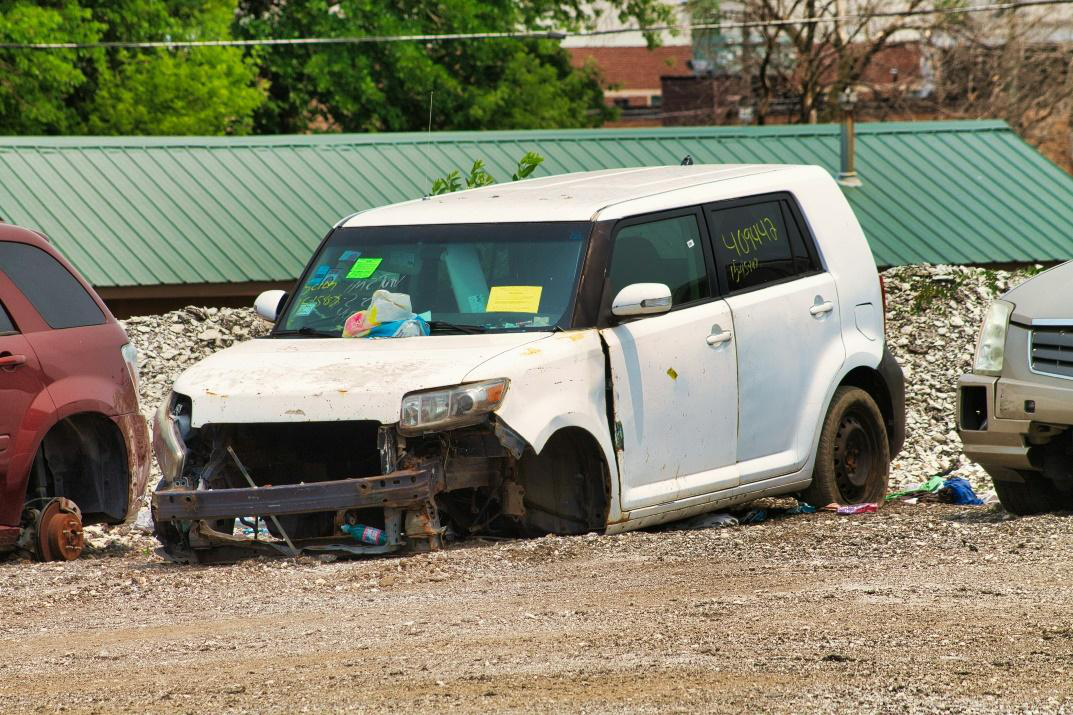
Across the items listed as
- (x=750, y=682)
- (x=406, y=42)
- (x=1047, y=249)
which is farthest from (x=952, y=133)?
(x=750, y=682)

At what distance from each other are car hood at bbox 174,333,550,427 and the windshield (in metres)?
0.23

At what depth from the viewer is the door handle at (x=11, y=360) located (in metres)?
8.38

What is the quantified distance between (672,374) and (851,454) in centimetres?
198

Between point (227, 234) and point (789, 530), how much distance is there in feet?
44.2

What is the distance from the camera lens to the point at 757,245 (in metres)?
9.27

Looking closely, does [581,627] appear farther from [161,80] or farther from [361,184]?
[161,80]

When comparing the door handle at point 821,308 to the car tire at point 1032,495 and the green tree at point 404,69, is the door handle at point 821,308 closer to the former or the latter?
the car tire at point 1032,495

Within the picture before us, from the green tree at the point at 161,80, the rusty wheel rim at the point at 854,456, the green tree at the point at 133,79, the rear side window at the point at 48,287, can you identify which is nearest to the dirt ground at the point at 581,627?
the rusty wheel rim at the point at 854,456

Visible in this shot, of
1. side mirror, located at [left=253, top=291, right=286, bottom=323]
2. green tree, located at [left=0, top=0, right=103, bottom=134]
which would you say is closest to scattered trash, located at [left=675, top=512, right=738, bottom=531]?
side mirror, located at [left=253, top=291, right=286, bottom=323]

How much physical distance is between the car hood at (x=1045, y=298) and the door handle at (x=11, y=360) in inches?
212

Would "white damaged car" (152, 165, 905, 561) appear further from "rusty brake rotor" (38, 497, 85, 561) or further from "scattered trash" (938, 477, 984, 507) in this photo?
"scattered trash" (938, 477, 984, 507)

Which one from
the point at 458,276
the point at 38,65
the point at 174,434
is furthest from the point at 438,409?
the point at 38,65

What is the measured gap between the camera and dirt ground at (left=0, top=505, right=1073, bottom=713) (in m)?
4.98

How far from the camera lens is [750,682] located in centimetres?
505
